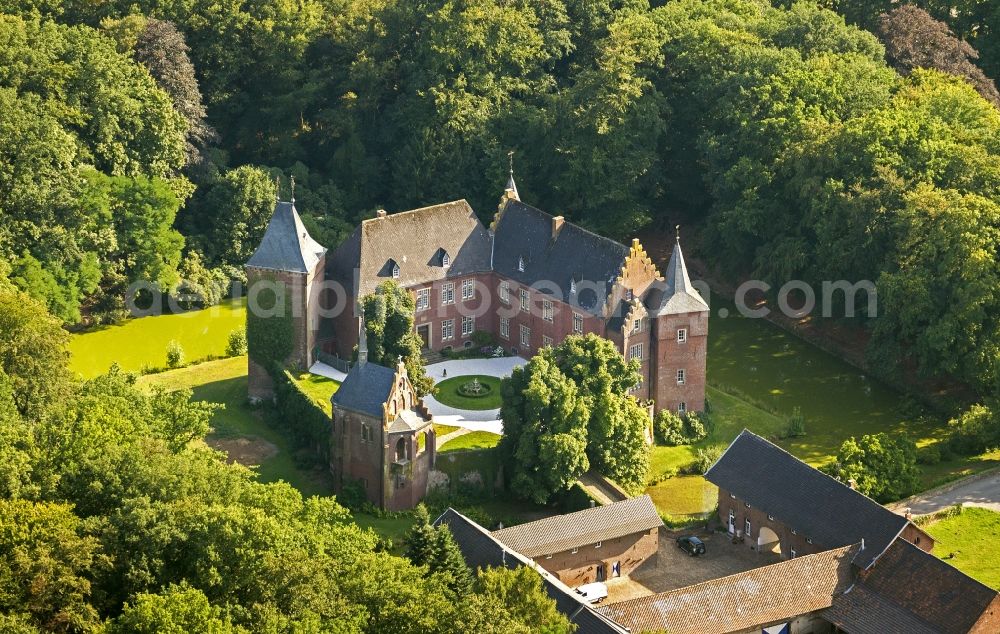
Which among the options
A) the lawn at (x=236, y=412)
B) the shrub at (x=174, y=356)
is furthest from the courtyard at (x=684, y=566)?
the shrub at (x=174, y=356)

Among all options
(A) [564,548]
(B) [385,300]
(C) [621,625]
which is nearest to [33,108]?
(B) [385,300]

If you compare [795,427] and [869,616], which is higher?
[795,427]

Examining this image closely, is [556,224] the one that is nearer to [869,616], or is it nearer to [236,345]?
[236,345]

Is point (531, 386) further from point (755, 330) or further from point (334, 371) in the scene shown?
point (755, 330)

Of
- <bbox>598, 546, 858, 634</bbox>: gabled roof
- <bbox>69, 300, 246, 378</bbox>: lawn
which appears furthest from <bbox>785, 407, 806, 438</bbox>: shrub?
<bbox>69, 300, 246, 378</bbox>: lawn

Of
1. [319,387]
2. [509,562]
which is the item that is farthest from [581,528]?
[319,387]

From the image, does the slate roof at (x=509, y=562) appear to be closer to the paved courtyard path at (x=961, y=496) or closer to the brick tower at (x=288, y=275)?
the brick tower at (x=288, y=275)

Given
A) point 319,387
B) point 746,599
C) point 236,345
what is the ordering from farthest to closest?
point 236,345
point 319,387
point 746,599
